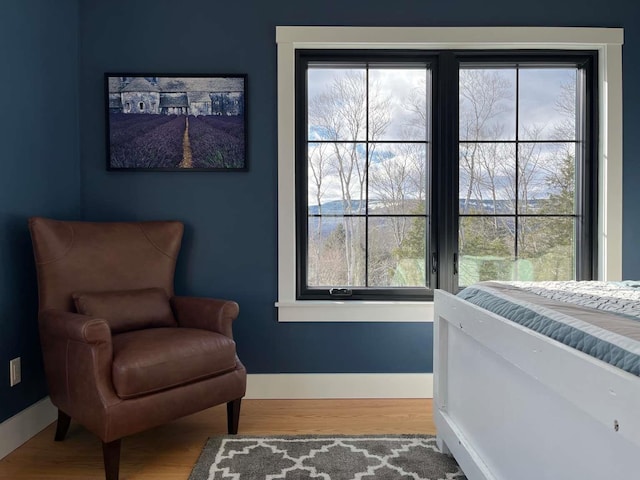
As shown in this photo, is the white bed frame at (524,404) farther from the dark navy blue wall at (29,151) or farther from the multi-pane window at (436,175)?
the dark navy blue wall at (29,151)

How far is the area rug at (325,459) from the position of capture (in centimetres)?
190

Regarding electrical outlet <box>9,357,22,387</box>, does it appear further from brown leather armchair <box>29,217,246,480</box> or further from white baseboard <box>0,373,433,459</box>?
white baseboard <box>0,373,433,459</box>

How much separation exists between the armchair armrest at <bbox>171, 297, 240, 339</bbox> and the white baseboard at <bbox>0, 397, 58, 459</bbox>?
79cm

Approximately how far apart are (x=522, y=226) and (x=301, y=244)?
1337 mm

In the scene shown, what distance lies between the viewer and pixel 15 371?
7.27 feet

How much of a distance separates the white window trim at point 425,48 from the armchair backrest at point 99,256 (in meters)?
0.65

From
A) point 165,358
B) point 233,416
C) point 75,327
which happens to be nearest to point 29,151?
point 75,327

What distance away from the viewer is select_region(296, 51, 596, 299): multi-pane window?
9.29 feet

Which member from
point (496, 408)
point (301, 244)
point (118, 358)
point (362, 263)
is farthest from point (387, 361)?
point (118, 358)

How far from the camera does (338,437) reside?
2.23 m

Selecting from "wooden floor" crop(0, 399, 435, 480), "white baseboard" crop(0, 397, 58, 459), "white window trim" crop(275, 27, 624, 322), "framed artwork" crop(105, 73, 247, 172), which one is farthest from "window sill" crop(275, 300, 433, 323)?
"white baseboard" crop(0, 397, 58, 459)

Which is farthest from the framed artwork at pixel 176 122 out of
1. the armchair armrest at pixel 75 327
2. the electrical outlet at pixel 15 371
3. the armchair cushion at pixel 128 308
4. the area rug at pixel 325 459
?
the area rug at pixel 325 459

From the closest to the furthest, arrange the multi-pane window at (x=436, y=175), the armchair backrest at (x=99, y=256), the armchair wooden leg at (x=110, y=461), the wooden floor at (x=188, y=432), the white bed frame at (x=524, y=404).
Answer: the white bed frame at (x=524, y=404), the armchair wooden leg at (x=110, y=461), the wooden floor at (x=188, y=432), the armchair backrest at (x=99, y=256), the multi-pane window at (x=436, y=175)

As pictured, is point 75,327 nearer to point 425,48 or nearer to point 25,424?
point 25,424
